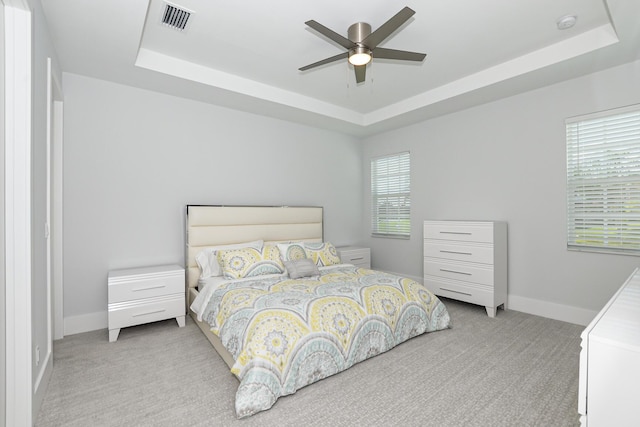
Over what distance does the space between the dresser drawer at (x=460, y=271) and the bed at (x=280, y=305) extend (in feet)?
2.55

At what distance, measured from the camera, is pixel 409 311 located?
2.68 meters

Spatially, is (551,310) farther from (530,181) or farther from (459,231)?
(530,181)

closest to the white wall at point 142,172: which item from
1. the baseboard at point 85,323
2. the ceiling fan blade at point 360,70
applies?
the baseboard at point 85,323

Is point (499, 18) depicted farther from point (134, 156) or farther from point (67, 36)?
point (134, 156)

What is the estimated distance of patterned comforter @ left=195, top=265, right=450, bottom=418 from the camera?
1.88 m

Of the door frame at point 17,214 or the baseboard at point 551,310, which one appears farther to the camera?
the baseboard at point 551,310

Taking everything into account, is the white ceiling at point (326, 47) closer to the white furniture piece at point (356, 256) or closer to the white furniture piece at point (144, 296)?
the white furniture piece at point (144, 296)

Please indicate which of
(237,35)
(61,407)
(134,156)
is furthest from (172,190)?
(61,407)

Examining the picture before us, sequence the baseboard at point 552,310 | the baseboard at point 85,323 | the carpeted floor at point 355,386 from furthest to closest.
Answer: the baseboard at point 552,310 → the baseboard at point 85,323 → the carpeted floor at point 355,386

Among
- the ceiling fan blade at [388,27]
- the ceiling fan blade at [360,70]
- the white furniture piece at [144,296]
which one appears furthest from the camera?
the white furniture piece at [144,296]

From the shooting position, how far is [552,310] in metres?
3.26

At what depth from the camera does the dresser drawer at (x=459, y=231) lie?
3.36 metres

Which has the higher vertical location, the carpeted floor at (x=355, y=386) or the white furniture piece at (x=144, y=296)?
the white furniture piece at (x=144, y=296)

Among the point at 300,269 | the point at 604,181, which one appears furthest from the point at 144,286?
the point at 604,181
